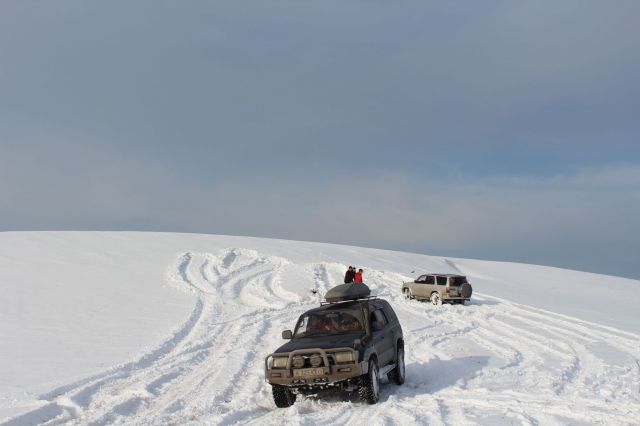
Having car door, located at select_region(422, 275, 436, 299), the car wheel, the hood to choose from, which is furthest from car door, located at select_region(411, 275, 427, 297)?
the hood

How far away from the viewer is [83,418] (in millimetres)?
8727

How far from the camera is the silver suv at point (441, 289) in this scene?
2521cm

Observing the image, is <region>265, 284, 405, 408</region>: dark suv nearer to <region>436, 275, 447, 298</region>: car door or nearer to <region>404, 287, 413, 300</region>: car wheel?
<region>436, 275, 447, 298</region>: car door

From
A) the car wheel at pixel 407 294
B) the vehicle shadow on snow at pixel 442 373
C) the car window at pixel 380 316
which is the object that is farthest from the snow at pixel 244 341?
the car window at pixel 380 316

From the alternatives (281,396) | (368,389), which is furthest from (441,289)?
(281,396)

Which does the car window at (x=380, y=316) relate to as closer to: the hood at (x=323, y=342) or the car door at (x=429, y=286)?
the hood at (x=323, y=342)

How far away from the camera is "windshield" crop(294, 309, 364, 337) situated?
10.6 m

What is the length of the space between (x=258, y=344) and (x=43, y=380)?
237 inches

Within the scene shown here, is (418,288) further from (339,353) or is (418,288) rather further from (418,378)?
(339,353)

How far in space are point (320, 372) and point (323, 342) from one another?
2.61 feet

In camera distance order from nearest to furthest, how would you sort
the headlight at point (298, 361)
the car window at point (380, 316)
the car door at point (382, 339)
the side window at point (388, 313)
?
1. the headlight at point (298, 361)
2. the car door at point (382, 339)
3. the car window at point (380, 316)
4. the side window at point (388, 313)

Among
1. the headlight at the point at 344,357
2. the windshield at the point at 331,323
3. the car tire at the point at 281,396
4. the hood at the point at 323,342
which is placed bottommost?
the car tire at the point at 281,396

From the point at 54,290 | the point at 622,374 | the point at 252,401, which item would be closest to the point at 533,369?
the point at 622,374

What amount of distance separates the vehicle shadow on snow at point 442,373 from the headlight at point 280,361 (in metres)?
2.71
